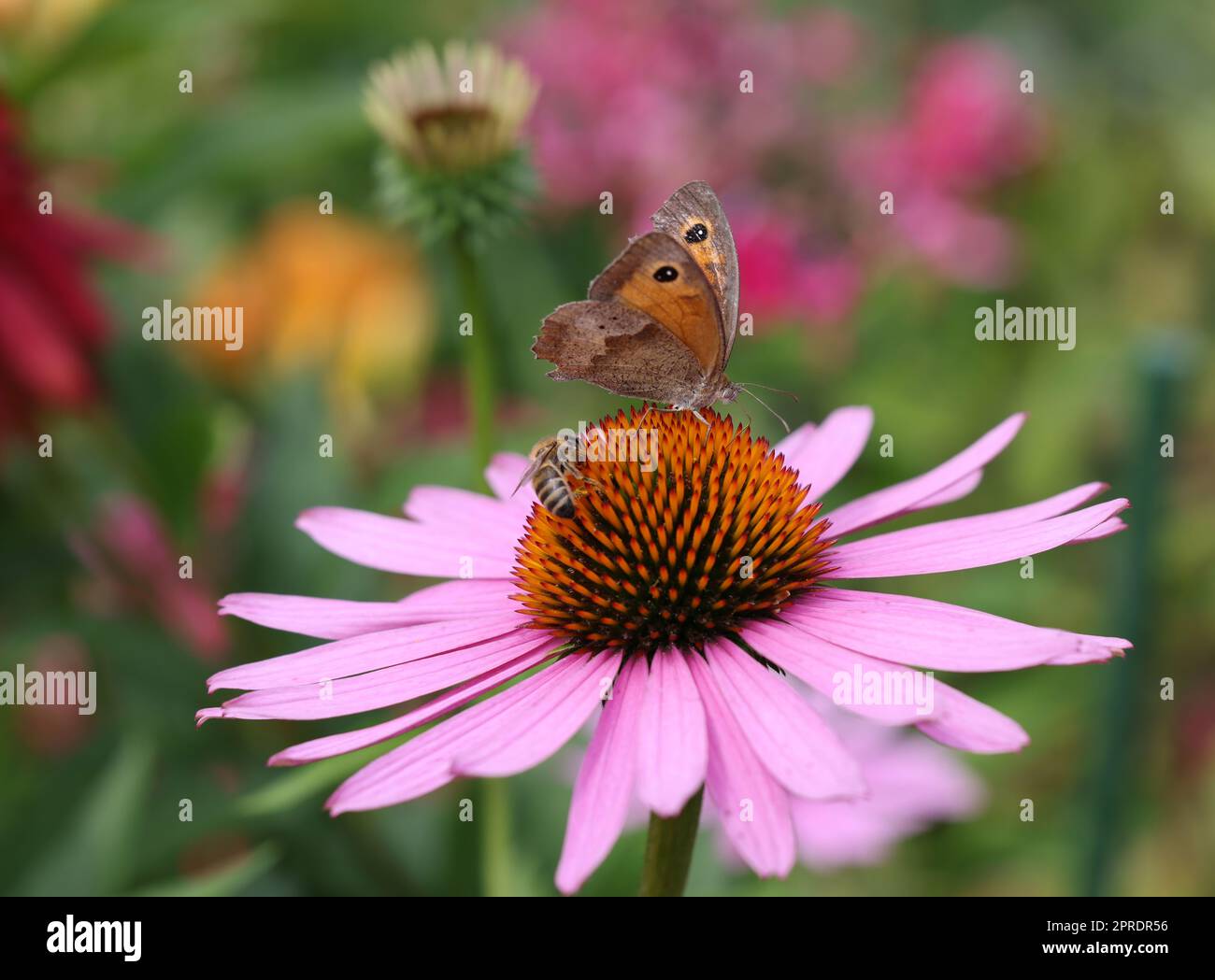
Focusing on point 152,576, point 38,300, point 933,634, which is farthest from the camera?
point 152,576

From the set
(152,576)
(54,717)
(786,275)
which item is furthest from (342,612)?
(786,275)

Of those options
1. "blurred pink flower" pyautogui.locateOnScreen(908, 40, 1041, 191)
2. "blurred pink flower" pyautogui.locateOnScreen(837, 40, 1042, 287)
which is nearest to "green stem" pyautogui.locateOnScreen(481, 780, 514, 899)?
"blurred pink flower" pyautogui.locateOnScreen(837, 40, 1042, 287)

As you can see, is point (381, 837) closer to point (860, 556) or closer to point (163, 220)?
point (860, 556)

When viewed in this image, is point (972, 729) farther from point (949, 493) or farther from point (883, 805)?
point (883, 805)

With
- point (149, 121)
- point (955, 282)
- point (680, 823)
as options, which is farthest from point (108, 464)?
point (955, 282)

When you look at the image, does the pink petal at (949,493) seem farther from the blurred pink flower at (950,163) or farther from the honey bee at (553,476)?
the blurred pink flower at (950,163)

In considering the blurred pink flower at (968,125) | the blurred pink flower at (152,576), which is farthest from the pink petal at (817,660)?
the blurred pink flower at (968,125)
